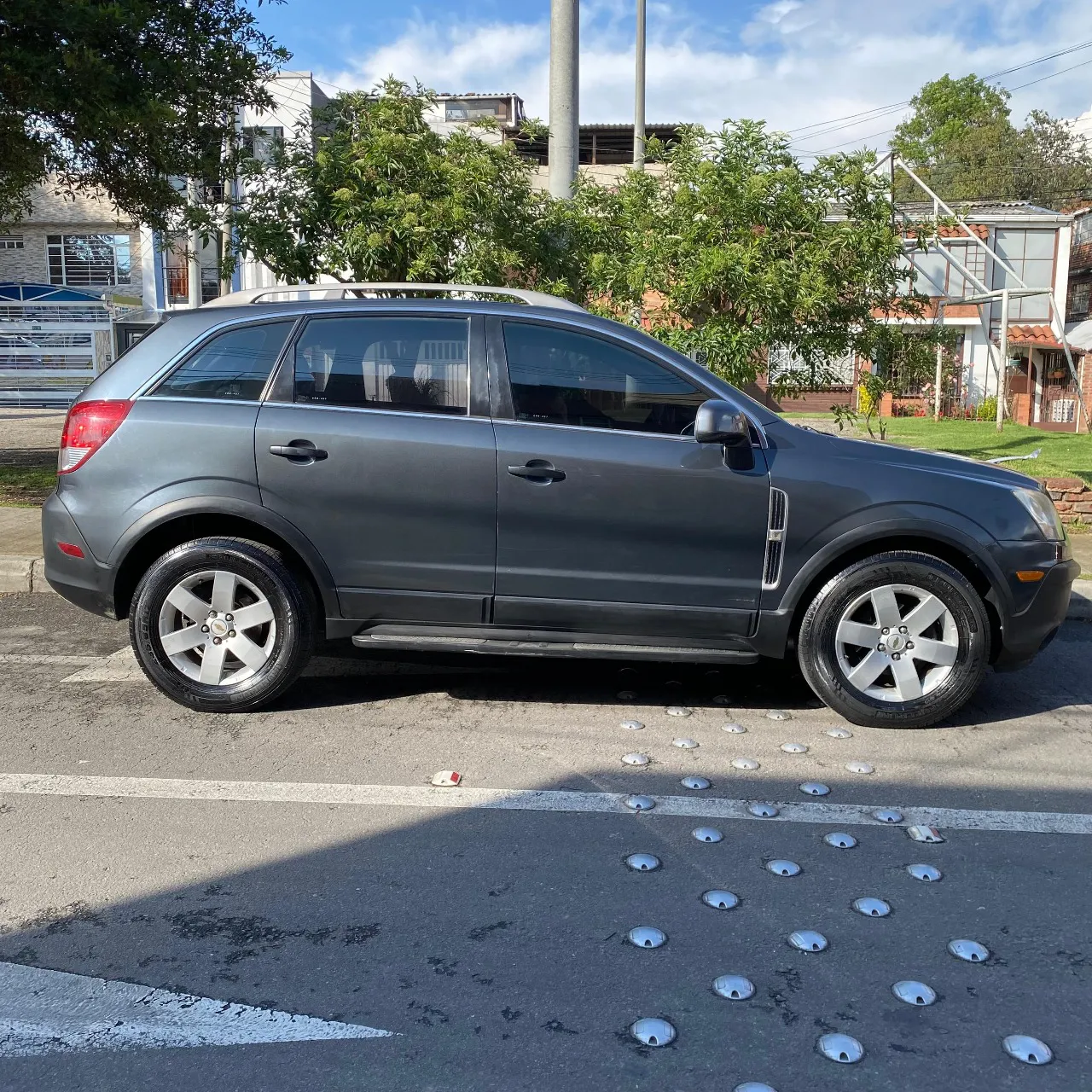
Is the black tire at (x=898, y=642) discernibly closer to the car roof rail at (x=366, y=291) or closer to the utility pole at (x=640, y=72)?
the car roof rail at (x=366, y=291)

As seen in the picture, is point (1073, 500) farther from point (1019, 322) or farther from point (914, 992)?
point (1019, 322)

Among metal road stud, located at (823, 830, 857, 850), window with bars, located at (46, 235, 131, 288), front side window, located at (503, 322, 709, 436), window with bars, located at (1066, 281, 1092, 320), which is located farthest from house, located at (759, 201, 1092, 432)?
metal road stud, located at (823, 830, 857, 850)

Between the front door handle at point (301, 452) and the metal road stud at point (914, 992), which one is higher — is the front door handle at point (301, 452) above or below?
above

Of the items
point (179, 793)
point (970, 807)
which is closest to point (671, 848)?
point (970, 807)

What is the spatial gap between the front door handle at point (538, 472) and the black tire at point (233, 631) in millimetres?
1099

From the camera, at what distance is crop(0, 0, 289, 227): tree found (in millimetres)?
8141

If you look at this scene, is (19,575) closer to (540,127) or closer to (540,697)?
(540,697)

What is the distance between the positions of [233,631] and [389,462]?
104 cm

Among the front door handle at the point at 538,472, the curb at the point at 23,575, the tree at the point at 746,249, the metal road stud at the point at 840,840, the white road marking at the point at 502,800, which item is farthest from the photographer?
the tree at the point at 746,249

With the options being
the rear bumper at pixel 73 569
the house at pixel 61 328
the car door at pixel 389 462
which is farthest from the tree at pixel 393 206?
the house at pixel 61 328

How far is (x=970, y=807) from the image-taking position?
3965mm

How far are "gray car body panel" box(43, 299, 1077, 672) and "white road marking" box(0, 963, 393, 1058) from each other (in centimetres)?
228

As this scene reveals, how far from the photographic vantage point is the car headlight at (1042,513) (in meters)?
4.86

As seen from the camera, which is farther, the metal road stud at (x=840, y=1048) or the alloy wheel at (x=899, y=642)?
the alloy wheel at (x=899, y=642)
